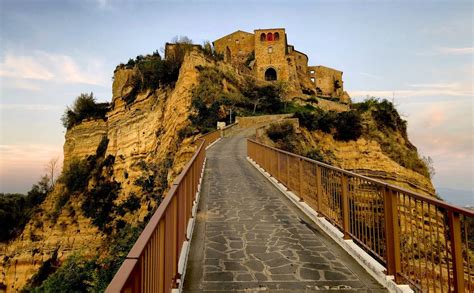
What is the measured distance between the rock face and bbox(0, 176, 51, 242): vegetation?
6.22ft

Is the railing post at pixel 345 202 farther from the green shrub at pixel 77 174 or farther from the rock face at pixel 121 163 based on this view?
the green shrub at pixel 77 174

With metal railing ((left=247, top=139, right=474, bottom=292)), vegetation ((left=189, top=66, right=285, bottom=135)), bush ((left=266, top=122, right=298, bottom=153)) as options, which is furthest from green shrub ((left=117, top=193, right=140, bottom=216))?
metal railing ((left=247, top=139, right=474, bottom=292))

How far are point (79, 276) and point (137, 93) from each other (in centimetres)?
2914

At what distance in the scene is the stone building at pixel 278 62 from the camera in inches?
2270

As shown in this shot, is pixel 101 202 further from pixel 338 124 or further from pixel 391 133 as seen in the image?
pixel 391 133

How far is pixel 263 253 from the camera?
17.7ft

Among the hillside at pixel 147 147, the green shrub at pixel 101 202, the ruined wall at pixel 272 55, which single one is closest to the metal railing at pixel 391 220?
the hillside at pixel 147 147

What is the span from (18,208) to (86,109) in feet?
55.4

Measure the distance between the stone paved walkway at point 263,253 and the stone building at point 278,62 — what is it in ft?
151

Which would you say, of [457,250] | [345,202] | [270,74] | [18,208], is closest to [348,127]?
[345,202]

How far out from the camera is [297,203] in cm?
887

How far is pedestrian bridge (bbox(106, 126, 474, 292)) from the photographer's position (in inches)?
120

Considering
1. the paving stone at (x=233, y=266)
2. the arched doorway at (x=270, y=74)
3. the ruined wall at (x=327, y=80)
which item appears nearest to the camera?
the paving stone at (x=233, y=266)

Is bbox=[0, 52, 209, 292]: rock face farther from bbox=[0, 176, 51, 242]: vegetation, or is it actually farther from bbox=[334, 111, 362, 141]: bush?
bbox=[334, 111, 362, 141]: bush
